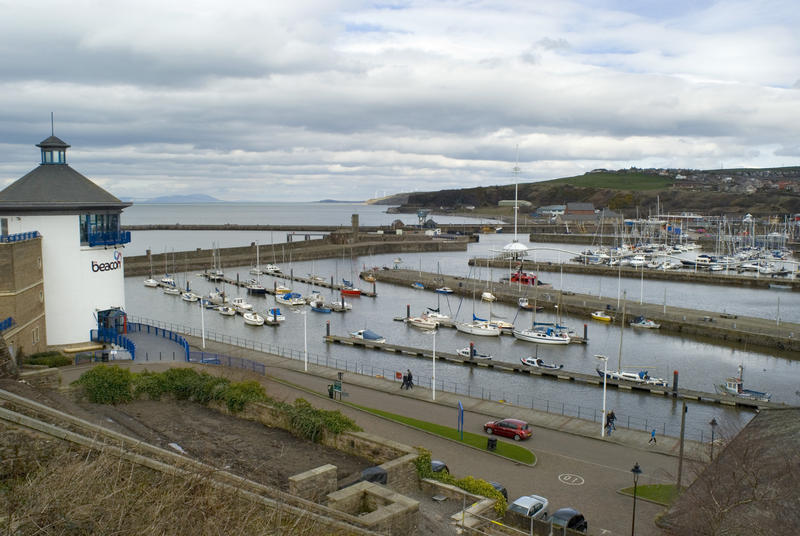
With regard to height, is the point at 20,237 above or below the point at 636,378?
above

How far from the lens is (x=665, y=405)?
1375 inches

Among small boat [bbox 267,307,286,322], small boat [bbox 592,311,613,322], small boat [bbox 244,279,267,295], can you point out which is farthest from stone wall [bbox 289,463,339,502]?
small boat [bbox 244,279,267,295]

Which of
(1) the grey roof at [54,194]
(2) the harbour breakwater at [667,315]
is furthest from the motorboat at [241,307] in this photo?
(1) the grey roof at [54,194]

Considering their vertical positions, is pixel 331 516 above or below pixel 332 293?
above

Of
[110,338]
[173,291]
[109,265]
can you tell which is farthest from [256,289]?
[110,338]

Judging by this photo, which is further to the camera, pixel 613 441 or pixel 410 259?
pixel 410 259

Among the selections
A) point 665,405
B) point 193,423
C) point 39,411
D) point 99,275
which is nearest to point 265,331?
point 99,275

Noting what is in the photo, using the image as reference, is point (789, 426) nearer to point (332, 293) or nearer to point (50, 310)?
point (50, 310)

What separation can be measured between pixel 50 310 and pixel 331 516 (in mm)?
21575

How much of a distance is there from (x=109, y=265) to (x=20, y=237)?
4.21m

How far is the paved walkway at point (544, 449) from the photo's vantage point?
18.2 m

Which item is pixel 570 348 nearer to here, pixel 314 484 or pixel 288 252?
pixel 314 484

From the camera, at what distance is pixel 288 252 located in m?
108

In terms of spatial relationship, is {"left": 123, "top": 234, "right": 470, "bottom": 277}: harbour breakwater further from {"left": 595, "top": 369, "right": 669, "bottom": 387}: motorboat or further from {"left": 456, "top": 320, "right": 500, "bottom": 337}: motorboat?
{"left": 595, "top": 369, "right": 669, "bottom": 387}: motorboat
